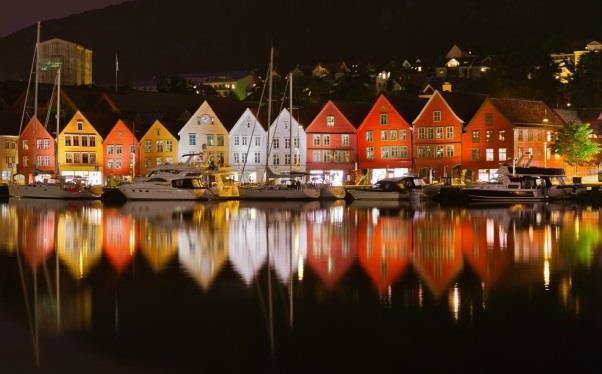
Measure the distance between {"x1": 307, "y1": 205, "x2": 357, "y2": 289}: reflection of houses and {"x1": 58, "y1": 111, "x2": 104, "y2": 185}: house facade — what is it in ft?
163

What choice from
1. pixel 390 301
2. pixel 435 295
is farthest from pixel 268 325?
pixel 435 295

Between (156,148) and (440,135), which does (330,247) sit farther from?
(156,148)

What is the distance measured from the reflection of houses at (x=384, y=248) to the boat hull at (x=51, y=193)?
117 feet

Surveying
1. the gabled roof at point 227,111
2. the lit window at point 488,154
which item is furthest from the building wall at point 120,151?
the lit window at point 488,154

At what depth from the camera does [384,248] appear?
31.4m

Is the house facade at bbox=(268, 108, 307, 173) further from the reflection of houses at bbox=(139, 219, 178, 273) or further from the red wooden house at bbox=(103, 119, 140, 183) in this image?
the reflection of houses at bbox=(139, 219, 178, 273)

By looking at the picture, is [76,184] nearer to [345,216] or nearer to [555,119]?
[345,216]

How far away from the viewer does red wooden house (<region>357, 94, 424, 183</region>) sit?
8681cm

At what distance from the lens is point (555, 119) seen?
85875 mm

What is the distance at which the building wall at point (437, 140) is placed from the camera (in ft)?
275

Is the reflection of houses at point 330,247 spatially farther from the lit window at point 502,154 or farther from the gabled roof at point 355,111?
the gabled roof at point 355,111

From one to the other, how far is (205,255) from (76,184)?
51.2 metres

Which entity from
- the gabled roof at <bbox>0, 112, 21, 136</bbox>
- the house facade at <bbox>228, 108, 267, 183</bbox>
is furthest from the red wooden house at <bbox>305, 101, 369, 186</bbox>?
the gabled roof at <bbox>0, 112, 21, 136</bbox>

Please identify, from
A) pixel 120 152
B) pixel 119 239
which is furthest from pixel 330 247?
pixel 120 152
